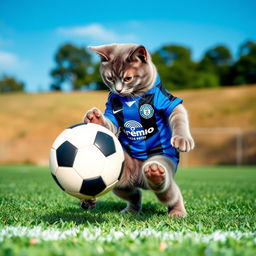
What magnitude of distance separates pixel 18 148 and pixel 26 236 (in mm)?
28550

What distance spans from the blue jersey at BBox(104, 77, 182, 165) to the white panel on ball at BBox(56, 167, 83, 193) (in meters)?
0.86

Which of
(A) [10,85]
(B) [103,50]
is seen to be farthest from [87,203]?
(A) [10,85]

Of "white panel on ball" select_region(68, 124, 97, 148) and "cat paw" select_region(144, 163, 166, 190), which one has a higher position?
"white panel on ball" select_region(68, 124, 97, 148)

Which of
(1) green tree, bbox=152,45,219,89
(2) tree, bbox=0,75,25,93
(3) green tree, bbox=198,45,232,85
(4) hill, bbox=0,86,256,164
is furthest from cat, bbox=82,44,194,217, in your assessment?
(2) tree, bbox=0,75,25,93

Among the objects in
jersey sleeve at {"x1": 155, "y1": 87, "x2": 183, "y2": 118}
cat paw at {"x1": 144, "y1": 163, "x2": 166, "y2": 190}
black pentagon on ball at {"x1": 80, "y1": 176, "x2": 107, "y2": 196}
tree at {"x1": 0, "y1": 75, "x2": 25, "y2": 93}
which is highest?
tree at {"x1": 0, "y1": 75, "x2": 25, "y2": 93}

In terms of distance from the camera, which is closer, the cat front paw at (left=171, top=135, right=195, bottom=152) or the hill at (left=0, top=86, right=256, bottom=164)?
the cat front paw at (left=171, top=135, right=195, bottom=152)

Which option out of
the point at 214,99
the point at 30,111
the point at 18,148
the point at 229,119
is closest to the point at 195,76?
the point at 214,99

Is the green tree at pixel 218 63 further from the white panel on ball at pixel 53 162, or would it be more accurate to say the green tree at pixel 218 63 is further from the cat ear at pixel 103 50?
the white panel on ball at pixel 53 162

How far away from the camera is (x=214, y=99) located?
38.2 metres

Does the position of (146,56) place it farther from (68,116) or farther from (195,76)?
(195,76)

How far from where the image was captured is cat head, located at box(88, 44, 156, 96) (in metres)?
3.30

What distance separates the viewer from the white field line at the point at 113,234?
7.34 ft

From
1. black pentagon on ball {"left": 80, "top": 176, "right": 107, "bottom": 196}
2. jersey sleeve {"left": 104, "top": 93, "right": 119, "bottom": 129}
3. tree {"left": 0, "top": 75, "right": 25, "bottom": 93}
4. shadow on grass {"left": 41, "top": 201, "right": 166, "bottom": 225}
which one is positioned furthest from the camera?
tree {"left": 0, "top": 75, "right": 25, "bottom": 93}

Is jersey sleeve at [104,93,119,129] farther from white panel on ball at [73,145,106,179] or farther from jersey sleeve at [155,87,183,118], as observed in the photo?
white panel on ball at [73,145,106,179]
